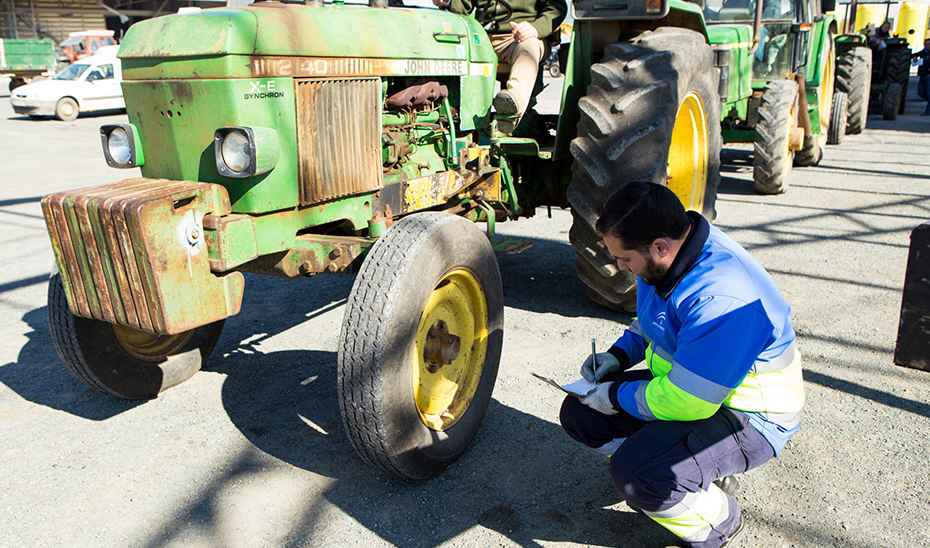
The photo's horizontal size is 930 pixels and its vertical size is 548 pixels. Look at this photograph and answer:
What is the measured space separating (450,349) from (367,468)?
2.02ft

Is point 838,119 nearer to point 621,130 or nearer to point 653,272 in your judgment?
point 621,130

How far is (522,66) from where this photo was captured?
4.71 metres

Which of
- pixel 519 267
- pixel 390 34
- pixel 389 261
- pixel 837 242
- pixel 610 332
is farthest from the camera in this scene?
pixel 837 242

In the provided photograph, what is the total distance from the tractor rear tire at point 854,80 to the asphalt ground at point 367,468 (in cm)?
737

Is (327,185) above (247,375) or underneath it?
above

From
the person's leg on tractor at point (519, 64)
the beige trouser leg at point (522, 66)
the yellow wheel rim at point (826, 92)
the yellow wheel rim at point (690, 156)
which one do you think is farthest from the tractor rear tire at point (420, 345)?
the yellow wheel rim at point (826, 92)

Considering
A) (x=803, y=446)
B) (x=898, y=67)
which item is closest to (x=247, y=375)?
(x=803, y=446)

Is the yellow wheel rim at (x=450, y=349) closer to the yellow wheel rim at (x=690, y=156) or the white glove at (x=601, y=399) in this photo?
the white glove at (x=601, y=399)

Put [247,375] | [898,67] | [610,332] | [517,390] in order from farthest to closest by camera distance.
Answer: [898,67]
[610,332]
[247,375]
[517,390]

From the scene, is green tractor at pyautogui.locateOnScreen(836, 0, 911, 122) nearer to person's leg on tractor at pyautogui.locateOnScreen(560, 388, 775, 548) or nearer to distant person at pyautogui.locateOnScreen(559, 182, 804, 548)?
distant person at pyautogui.locateOnScreen(559, 182, 804, 548)

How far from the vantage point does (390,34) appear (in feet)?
12.1

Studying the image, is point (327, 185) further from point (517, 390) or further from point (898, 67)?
point (898, 67)

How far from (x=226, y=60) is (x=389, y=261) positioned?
1000mm

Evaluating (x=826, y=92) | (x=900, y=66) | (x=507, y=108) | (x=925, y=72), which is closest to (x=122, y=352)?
(x=507, y=108)
